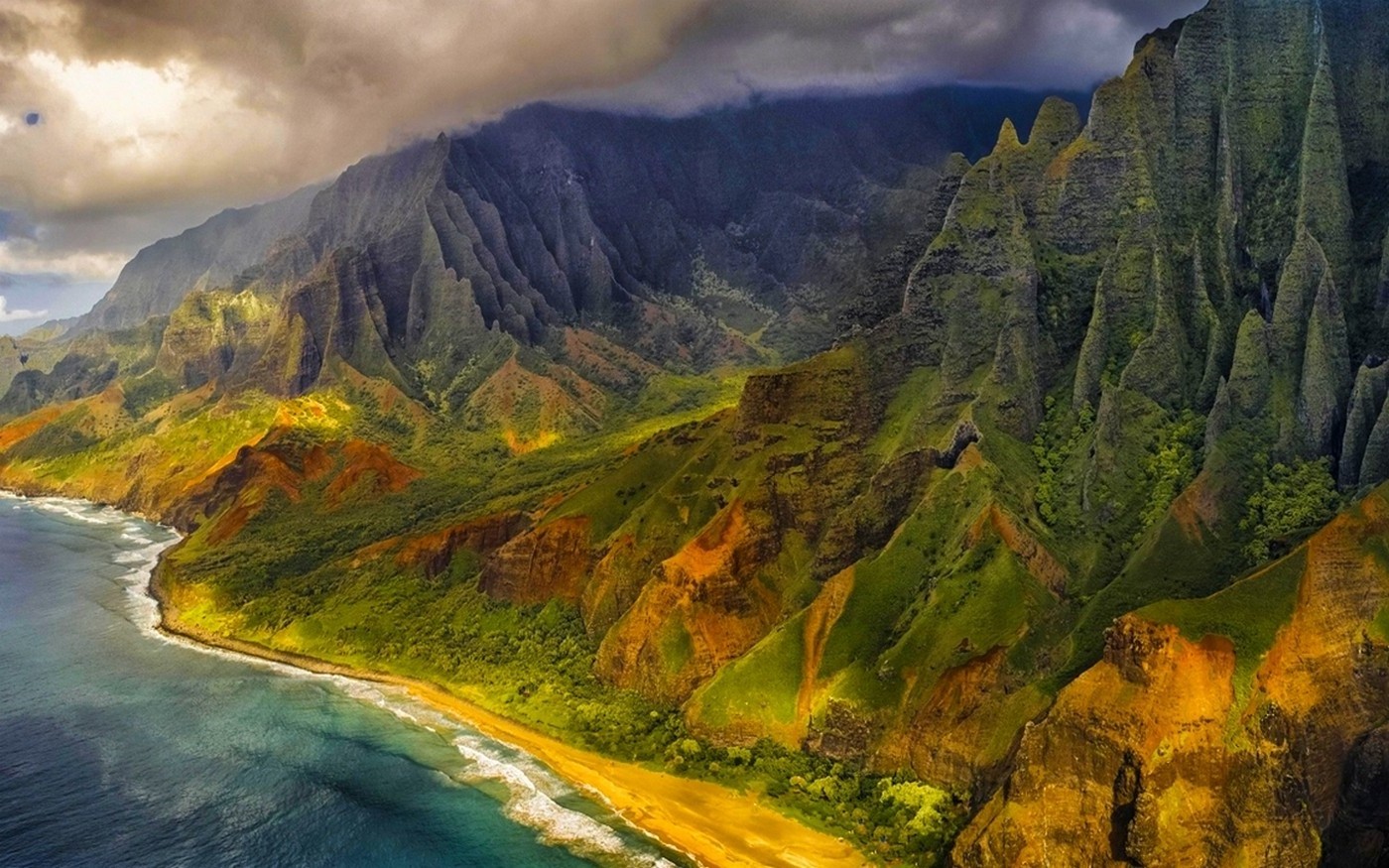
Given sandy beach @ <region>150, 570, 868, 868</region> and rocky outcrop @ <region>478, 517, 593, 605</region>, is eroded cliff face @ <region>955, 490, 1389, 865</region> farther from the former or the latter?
rocky outcrop @ <region>478, 517, 593, 605</region>

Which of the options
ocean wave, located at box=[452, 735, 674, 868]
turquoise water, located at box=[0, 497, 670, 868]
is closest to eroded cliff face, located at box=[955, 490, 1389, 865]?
ocean wave, located at box=[452, 735, 674, 868]

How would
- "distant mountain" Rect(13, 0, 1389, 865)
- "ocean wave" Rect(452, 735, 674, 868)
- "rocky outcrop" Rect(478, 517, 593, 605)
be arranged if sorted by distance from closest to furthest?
"distant mountain" Rect(13, 0, 1389, 865) < "ocean wave" Rect(452, 735, 674, 868) < "rocky outcrop" Rect(478, 517, 593, 605)

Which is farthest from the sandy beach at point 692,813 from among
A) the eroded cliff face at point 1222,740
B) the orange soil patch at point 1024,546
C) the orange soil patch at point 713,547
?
the orange soil patch at point 1024,546

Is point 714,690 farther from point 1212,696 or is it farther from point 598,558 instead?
point 1212,696

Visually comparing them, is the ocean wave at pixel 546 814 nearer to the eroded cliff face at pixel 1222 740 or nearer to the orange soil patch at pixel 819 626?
the orange soil patch at pixel 819 626

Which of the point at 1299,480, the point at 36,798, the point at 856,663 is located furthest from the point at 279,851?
the point at 1299,480

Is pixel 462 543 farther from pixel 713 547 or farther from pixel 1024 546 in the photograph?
pixel 1024 546

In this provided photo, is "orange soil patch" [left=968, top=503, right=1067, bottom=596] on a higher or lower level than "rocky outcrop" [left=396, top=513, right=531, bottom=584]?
higher
